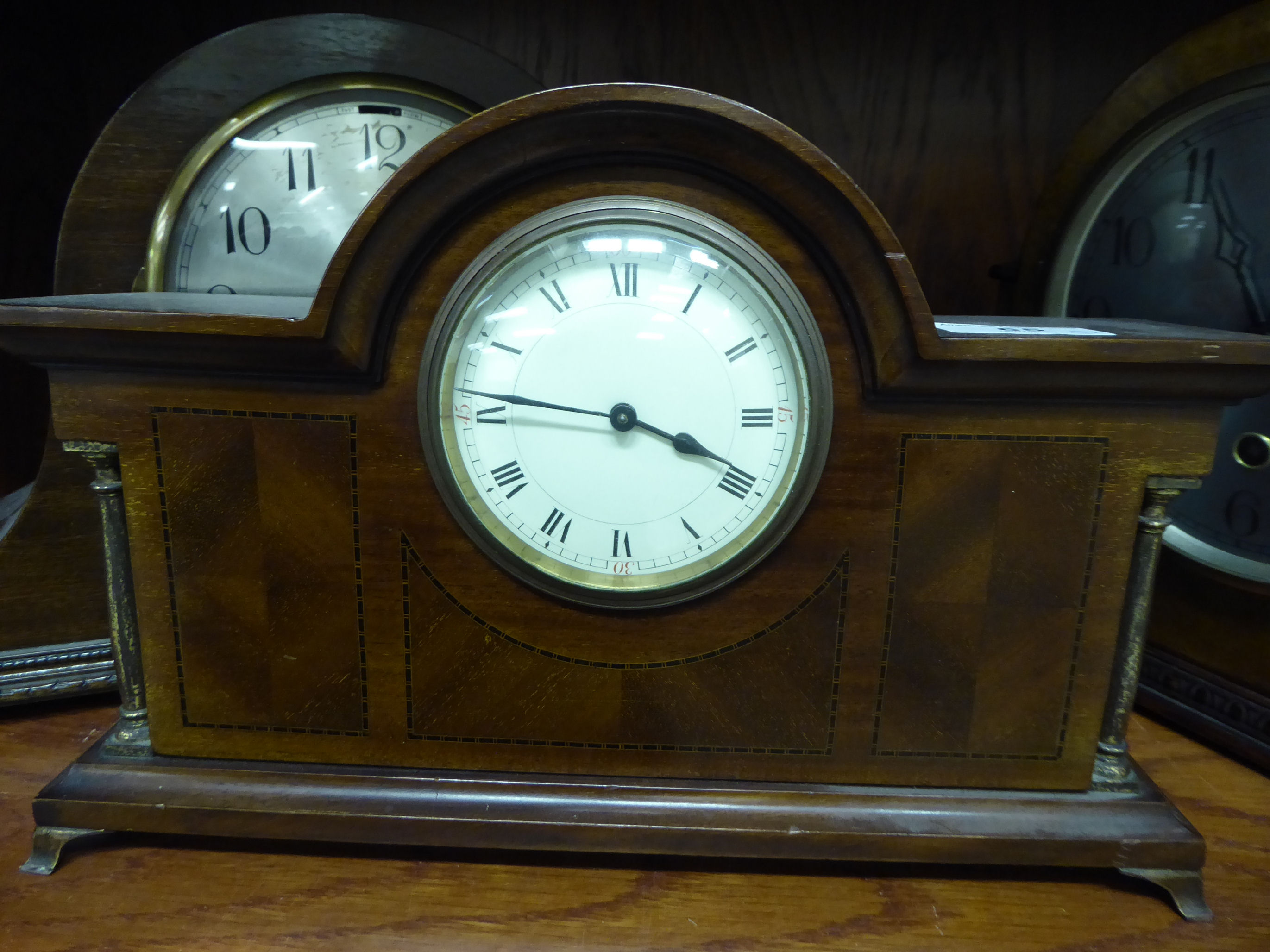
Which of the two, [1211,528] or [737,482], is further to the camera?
[1211,528]

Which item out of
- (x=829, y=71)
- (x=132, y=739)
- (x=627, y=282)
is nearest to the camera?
(x=627, y=282)

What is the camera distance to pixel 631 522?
754 millimetres

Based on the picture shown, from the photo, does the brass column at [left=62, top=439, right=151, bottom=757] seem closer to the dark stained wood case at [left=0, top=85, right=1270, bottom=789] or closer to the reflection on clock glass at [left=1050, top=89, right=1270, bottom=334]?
the dark stained wood case at [left=0, top=85, right=1270, bottom=789]

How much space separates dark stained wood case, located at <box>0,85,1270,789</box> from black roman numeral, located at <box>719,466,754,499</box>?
7 cm

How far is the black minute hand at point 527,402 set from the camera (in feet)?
2.40

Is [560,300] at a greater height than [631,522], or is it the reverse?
[560,300]

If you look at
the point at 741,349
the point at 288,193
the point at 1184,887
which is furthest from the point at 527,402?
the point at 1184,887

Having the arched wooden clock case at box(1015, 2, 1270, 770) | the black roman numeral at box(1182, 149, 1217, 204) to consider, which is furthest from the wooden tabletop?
the black roman numeral at box(1182, 149, 1217, 204)

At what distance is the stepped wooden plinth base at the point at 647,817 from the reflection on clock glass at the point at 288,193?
1.88ft

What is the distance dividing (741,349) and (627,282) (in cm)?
11

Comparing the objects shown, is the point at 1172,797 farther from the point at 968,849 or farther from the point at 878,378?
the point at 878,378

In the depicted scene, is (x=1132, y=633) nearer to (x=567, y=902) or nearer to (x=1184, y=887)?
(x=1184, y=887)

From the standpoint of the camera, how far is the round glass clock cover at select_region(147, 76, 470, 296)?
1.00 m

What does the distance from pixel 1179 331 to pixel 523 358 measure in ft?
2.01
